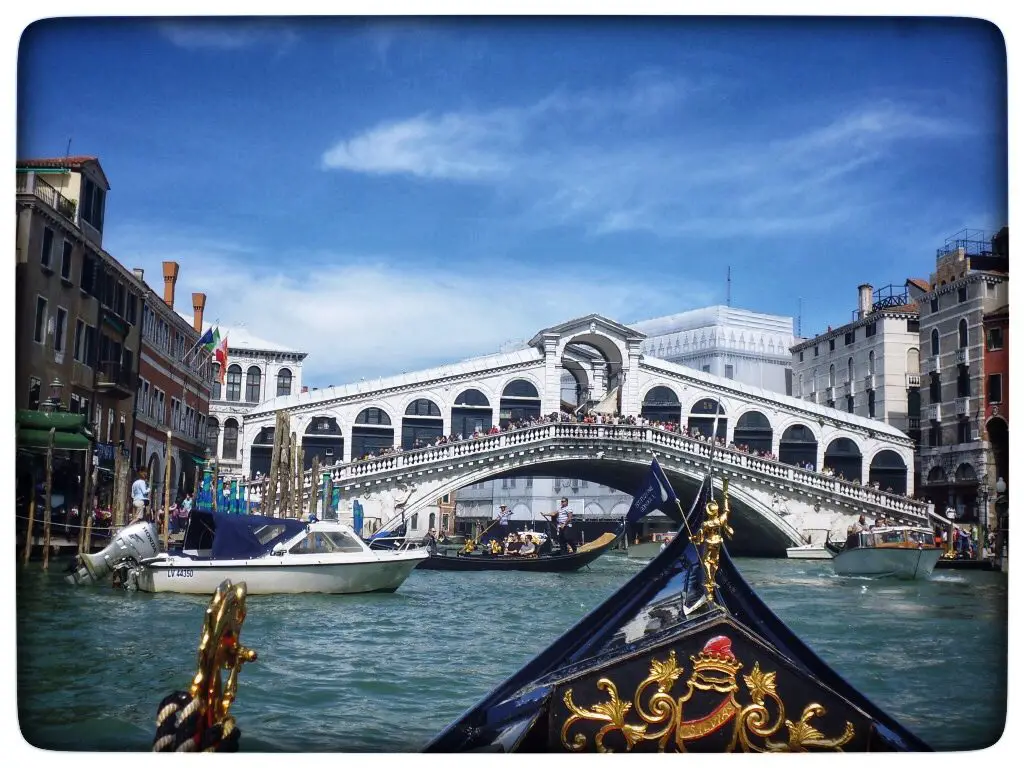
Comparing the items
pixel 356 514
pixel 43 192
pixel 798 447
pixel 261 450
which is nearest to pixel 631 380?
pixel 798 447

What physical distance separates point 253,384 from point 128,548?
933 millimetres

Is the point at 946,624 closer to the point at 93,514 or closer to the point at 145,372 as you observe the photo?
the point at 145,372

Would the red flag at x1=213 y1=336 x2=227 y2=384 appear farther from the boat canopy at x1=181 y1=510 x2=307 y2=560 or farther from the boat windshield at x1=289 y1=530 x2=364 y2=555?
the boat windshield at x1=289 y1=530 x2=364 y2=555

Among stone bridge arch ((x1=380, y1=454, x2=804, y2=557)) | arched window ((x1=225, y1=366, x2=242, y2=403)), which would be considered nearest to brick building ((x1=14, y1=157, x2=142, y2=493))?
arched window ((x1=225, y1=366, x2=242, y2=403))

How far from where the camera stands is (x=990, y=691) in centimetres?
256

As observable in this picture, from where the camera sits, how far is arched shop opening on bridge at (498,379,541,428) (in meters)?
5.14

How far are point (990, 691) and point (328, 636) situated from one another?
2574mm

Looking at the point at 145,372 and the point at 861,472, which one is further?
the point at 861,472

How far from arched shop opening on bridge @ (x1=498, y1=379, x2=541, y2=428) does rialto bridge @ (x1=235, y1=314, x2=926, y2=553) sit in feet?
0.06

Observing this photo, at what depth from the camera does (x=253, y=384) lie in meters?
4.84

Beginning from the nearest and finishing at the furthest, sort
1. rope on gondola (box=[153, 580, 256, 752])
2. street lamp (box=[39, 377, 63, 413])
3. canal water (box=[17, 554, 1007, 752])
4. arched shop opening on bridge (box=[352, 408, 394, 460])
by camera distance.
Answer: rope on gondola (box=[153, 580, 256, 752]) → canal water (box=[17, 554, 1007, 752]) → street lamp (box=[39, 377, 63, 413]) → arched shop opening on bridge (box=[352, 408, 394, 460])

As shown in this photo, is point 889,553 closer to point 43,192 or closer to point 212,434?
point 212,434
